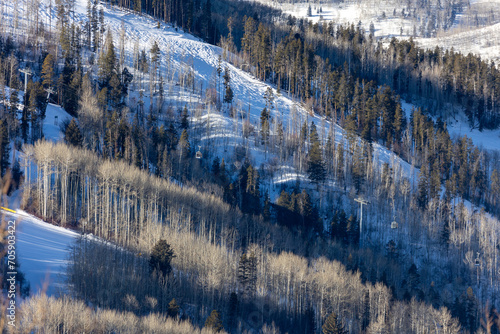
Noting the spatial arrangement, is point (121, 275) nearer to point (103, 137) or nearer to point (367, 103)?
point (103, 137)

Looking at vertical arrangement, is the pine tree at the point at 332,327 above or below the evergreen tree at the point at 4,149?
below

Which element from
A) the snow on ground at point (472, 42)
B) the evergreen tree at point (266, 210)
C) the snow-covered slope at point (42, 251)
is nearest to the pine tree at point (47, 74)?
the snow-covered slope at point (42, 251)

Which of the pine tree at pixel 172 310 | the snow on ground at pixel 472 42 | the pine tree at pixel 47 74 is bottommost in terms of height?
the pine tree at pixel 172 310

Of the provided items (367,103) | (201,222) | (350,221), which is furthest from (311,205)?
(367,103)

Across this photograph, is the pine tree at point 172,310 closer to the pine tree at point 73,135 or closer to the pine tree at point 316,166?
the pine tree at point 73,135

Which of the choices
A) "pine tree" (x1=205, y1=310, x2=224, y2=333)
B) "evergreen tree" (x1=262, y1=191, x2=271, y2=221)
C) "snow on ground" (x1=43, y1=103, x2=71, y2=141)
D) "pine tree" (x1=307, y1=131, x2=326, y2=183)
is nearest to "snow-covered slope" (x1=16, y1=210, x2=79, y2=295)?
"pine tree" (x1=205, y1=310, x2=224, y2=333)

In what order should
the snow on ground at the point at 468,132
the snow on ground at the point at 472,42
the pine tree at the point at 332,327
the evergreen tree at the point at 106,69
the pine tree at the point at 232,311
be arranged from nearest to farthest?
the pine tree at the point at 332,327, the pine tree at the point at 232,311, the evergreen tree at the point at 106,69, the snow on ground at the point at 468,132, the snow on ground at the point at 472,42

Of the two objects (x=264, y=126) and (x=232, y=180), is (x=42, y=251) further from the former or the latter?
(x=264, y=126)
